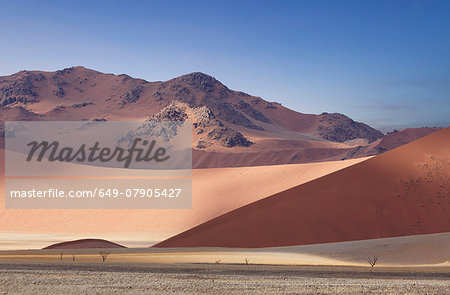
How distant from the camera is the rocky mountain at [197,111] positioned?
89.2 metres

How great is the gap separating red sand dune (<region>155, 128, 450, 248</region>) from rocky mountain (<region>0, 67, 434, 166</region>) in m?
46.2

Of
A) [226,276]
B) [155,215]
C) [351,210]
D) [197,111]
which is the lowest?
[226,276]

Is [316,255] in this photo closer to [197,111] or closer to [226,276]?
[226,276]

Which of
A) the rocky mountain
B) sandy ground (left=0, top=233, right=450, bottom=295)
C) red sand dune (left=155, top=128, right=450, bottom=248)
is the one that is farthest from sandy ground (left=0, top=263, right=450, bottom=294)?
the rocky mountain

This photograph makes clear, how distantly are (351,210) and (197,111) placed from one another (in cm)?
6892

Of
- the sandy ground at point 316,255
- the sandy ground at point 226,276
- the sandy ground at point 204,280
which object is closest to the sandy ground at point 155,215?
the sandy ground at point 316,255

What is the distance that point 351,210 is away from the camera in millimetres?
28062

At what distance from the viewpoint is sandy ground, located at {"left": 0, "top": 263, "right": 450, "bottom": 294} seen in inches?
414

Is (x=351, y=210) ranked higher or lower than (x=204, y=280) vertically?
higher

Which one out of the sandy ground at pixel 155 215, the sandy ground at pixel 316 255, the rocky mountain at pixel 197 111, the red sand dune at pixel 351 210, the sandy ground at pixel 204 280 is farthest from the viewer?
the rocky mountain at pixel 197 111

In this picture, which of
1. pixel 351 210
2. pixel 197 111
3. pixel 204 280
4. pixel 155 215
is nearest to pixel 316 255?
pixel 351 210

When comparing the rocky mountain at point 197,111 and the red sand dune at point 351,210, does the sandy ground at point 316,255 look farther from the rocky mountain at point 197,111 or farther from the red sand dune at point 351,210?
the rocky mountain at point 197,111

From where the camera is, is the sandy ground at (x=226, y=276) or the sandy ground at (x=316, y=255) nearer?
the sandy ground at (x=226, y=276)

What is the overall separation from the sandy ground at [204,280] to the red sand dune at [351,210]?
36.9ft
